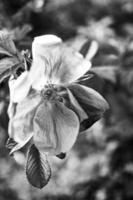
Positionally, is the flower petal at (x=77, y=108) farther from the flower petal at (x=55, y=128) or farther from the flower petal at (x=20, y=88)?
the flower petal at (x=20, y=88)

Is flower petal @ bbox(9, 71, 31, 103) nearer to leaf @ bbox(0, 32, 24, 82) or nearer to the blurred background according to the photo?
leaf @ bbox(0, 32, 24, 82)

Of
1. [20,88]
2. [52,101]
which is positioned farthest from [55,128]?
[20,88]

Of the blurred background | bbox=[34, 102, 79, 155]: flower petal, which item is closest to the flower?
bbox=[34, 102, 79, 155]: flower petal

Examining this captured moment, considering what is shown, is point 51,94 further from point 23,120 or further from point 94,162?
point 94,162

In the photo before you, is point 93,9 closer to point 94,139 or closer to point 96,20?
point 96,20

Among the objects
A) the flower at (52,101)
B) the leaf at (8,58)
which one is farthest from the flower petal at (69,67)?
the leaf at (8,58)

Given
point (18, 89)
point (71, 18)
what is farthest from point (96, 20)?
point (18, 89)
